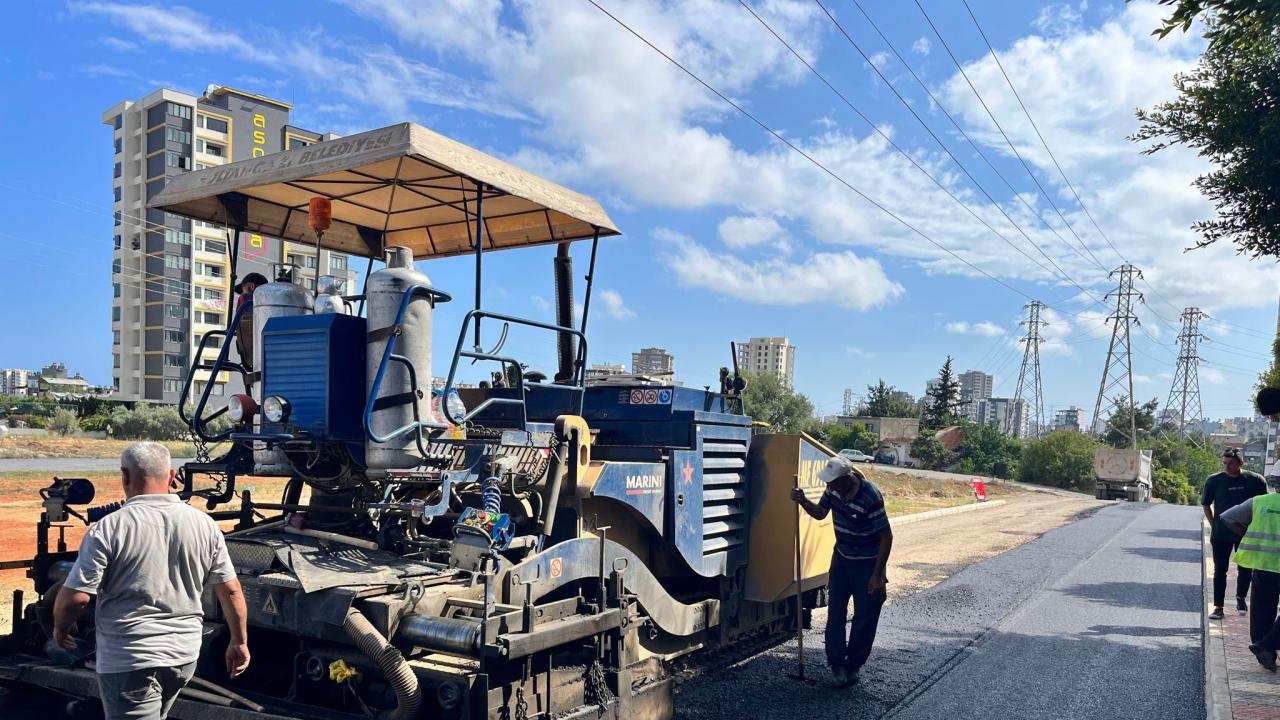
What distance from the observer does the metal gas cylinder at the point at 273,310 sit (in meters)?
5.28

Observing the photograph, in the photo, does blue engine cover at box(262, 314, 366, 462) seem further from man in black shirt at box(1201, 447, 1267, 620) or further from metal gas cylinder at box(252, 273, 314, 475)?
man in black shirt at box(1201, 447, 1267, 620)

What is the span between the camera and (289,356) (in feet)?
16.8

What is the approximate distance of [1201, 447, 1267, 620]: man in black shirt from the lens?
9258 millimetres

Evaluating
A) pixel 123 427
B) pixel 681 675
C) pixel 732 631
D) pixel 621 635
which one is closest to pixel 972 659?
pixel 732 631

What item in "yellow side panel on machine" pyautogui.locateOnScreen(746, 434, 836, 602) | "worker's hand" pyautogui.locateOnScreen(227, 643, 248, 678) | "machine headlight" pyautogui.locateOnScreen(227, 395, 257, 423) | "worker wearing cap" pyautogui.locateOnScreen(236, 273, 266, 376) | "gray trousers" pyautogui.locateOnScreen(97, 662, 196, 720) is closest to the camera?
"gray trousers" pyautogui.locateOnScreen(97, 662, 196, 720)

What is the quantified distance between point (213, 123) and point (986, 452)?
5407cm

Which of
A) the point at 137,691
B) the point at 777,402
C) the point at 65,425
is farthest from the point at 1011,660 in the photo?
the point at 777,402

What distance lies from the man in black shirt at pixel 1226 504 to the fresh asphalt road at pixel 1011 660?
45 centimetres

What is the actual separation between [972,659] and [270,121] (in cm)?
6533

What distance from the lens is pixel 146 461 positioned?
3529 mm

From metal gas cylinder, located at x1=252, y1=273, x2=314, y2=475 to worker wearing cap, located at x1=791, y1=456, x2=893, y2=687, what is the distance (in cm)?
359

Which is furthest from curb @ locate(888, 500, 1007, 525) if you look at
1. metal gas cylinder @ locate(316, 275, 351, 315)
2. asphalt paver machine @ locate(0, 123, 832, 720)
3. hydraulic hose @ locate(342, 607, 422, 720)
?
hydraulic hose @ locate(342, 607, 422, 720)

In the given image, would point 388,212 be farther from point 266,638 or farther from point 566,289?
point 266,638

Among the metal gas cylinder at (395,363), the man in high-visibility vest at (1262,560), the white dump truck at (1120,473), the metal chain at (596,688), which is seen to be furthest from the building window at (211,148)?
the man in high-visibility vest at (1262,560)
